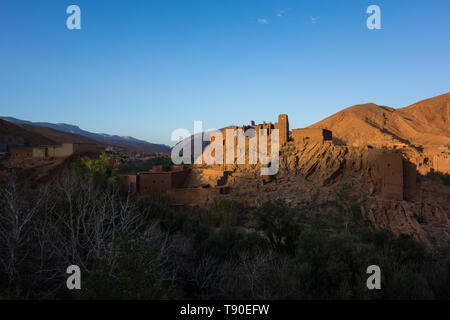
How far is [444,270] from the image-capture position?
9.52 m

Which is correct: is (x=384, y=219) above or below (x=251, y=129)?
below

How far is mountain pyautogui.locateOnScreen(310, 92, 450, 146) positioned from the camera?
62.8 metres

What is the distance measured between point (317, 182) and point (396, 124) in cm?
6254

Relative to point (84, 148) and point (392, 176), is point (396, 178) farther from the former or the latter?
point (84, 148)

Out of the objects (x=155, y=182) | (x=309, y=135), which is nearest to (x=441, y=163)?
(x=309, y=135)

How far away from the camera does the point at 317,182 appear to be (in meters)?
25.1

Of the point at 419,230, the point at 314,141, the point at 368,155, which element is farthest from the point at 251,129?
the point at 419,230

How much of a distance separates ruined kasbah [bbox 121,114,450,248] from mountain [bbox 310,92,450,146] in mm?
36071

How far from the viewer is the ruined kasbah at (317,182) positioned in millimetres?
20672

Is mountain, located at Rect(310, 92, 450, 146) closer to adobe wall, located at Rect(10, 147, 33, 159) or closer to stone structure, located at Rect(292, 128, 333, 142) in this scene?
stone structure, located at Rect(292, 128, 333, 142)

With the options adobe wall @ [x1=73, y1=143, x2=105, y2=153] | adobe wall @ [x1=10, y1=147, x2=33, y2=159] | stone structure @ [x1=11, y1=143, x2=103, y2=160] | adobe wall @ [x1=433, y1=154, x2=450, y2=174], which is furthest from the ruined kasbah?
adobe wall @ [x1=10, y1=147, x2=33, y2=159]

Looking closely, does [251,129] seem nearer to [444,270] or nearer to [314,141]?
[314,141]
